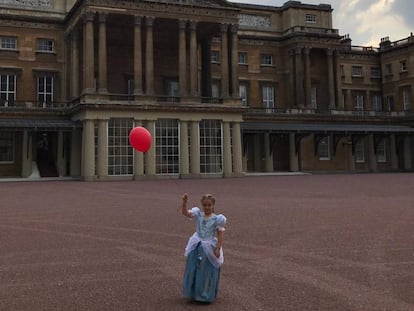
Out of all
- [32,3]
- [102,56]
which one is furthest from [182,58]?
[32,3]

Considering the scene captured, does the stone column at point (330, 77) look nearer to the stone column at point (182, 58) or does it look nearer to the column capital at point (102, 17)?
the stone column at point (182, 58)

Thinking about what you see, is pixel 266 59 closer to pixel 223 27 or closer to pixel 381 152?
pixel 223 27

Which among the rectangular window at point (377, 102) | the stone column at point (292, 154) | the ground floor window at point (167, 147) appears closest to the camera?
the ground floor window at point (167, 147)

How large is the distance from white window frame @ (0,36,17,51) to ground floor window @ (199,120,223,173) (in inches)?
770

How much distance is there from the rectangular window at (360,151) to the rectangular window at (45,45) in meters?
34.8

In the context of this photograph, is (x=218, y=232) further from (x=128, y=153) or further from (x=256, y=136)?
(x=256, y=136)

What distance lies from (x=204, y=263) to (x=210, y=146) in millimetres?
34158

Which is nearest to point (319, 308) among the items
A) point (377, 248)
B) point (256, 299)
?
point (256, 299)

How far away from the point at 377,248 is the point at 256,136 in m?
39.0

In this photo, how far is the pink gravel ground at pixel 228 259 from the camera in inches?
253

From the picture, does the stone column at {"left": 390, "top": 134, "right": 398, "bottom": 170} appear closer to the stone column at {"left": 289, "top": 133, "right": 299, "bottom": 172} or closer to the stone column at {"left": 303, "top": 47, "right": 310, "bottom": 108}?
the stone column at {"left": 303, "top": 47, "right": 310, "bottom": 108}

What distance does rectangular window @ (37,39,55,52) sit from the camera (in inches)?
1766

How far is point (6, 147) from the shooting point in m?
41.4

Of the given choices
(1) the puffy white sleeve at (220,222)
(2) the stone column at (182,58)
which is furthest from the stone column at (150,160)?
(1) the puffy white sleeve at (220,222)
